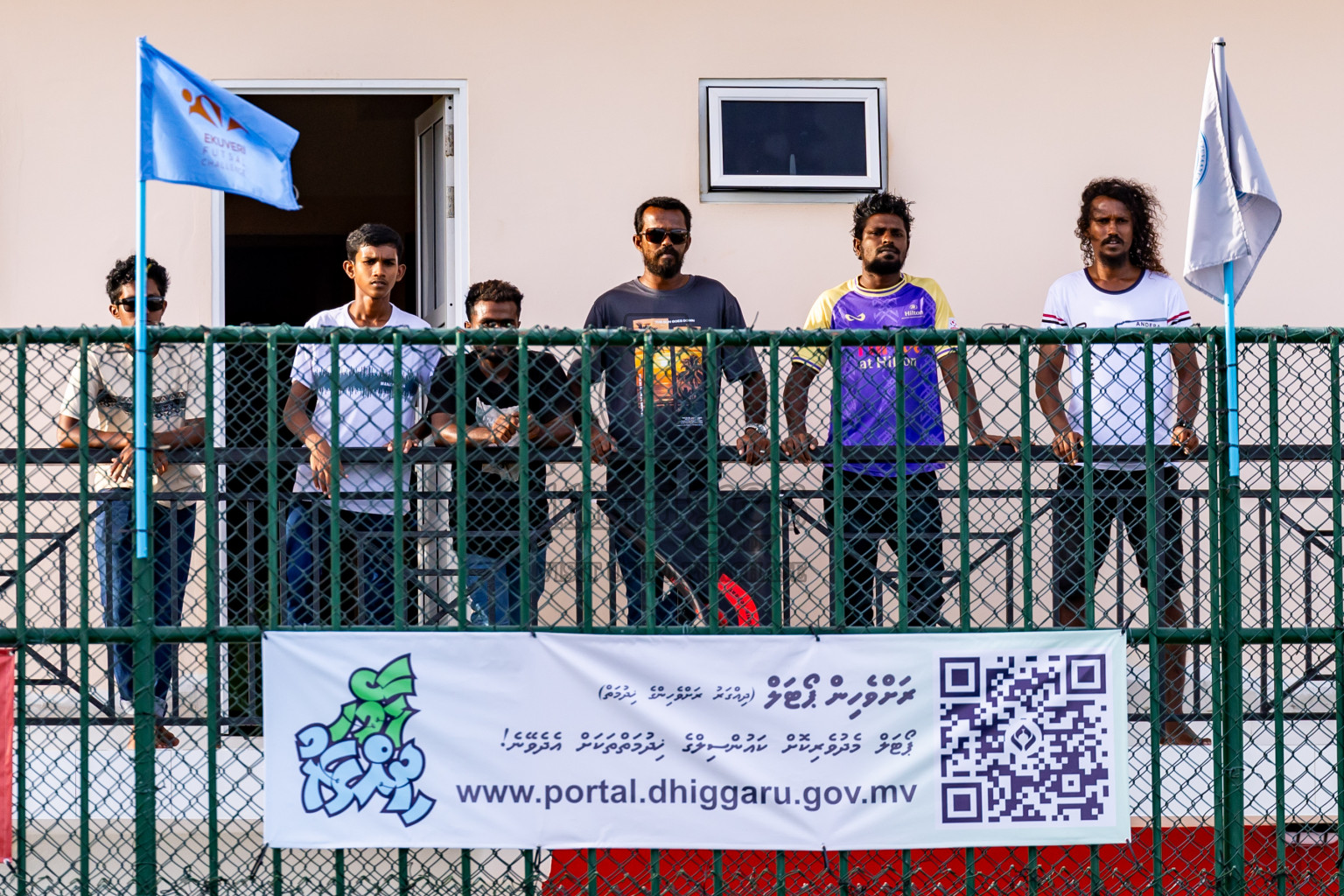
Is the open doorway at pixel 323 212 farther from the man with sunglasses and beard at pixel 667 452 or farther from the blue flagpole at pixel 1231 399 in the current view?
the blue flagpole at pixel 1231 399

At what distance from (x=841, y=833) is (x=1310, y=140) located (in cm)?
481

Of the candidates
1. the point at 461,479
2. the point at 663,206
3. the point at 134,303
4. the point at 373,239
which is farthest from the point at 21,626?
the point at 663,206

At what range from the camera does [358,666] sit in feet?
14.6

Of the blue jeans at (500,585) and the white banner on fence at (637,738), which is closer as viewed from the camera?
the white banner on fence at (637,738)

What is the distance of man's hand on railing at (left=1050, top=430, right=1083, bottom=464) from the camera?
15.7ft

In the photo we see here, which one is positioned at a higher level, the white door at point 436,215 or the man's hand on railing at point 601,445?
the white door at point 436,215

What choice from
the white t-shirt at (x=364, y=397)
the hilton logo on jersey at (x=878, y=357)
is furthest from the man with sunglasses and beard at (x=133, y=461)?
the hilton logo on jersey at (x=878, y=357)

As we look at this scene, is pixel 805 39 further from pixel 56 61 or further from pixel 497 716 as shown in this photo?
pixel 497 716

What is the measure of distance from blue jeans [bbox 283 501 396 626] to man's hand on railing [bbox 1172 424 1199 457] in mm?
2583

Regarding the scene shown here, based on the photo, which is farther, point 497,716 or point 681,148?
point 681,148

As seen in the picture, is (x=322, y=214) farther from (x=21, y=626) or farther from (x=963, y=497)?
(x=963, y=497)

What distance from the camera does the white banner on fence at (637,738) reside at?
4.45m

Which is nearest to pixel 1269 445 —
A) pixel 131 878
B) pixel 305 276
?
pixel 131 878

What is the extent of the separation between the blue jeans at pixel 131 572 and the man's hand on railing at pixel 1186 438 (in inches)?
129
